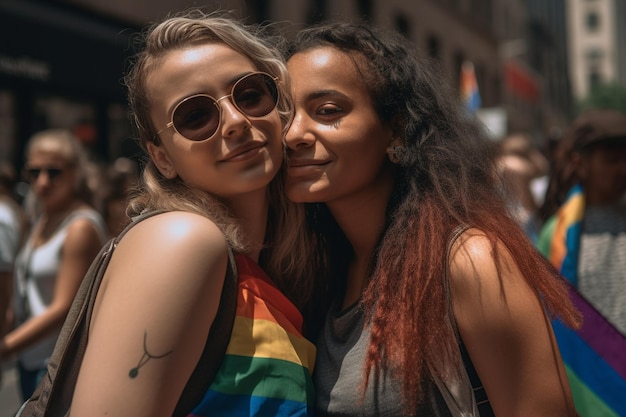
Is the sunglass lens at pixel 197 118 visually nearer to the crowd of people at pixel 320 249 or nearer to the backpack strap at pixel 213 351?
the crowd of people at pixel 320 249

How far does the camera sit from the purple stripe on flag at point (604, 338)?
8.51 feet

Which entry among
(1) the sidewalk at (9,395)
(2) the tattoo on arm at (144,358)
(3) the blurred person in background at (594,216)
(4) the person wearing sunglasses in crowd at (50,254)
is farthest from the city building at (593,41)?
(2) the tattoo on arm at (144,358)

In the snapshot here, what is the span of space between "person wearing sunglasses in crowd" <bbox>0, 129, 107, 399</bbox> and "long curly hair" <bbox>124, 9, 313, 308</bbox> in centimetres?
211

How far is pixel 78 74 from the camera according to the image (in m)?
11.6

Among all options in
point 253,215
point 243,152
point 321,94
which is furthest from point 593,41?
point 243,152

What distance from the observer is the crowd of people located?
6.05 ft

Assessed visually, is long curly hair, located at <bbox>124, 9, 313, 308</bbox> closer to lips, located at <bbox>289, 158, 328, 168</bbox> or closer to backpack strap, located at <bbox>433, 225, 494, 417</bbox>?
lips, located at <bbox>289, 158, 328, 168</bbox>

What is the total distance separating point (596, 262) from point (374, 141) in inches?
85.7

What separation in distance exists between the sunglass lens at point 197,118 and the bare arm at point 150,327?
0.40m

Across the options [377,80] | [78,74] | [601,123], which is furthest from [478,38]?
[377,80]

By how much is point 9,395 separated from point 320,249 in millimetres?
5426

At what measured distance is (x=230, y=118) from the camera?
2.19 metres

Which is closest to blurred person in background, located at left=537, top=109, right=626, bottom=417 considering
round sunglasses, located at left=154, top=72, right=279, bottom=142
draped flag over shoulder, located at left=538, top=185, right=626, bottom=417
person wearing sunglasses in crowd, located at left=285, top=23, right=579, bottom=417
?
draped flag over shoulder, located at left=538, top=185, right=626, bottom=417

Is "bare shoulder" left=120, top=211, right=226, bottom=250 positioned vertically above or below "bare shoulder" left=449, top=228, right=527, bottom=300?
above
